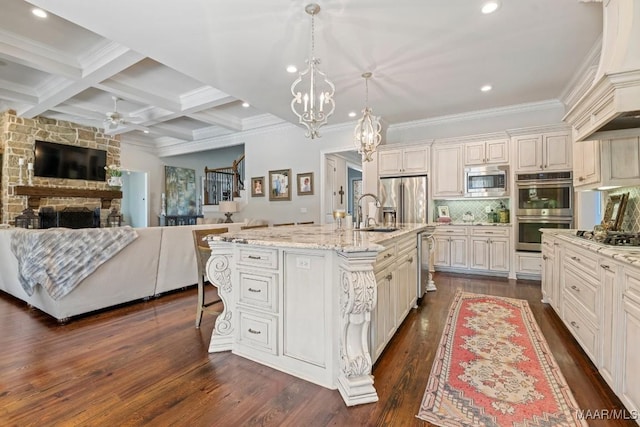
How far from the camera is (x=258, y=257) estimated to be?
212 centimetres

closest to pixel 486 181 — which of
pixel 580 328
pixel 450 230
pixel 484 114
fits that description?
pixel 450 230

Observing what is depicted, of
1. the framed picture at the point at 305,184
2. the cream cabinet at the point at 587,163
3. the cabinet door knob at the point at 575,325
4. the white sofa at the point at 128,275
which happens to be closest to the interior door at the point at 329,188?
the framed picture at the point at 305,184

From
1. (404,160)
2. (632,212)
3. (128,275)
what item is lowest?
(128,275)

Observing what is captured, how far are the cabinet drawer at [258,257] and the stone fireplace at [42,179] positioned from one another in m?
6.92

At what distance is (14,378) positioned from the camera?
6.41 feet

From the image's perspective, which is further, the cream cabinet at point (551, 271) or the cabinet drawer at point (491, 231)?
the cabinet drawer at point (491, 231)

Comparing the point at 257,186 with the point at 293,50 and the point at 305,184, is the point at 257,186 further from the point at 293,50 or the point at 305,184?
the point at 293,50

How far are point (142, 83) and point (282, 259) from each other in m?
4.69

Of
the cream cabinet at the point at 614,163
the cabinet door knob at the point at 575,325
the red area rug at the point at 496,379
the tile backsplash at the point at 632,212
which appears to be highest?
the cream cabinet at the point at 614,163

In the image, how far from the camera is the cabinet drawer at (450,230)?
506cm

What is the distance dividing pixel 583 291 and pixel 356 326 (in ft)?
6.07

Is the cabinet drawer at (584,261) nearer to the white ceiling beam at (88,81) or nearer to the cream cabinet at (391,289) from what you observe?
the cream cabinet at (391,289)

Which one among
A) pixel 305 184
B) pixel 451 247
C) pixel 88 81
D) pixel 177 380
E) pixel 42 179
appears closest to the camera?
pixel 177 380

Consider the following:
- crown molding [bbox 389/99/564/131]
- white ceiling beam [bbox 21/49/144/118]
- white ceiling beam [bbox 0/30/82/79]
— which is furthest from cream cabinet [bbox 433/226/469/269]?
white ceiling beam [bbox 0/30/82/79]
